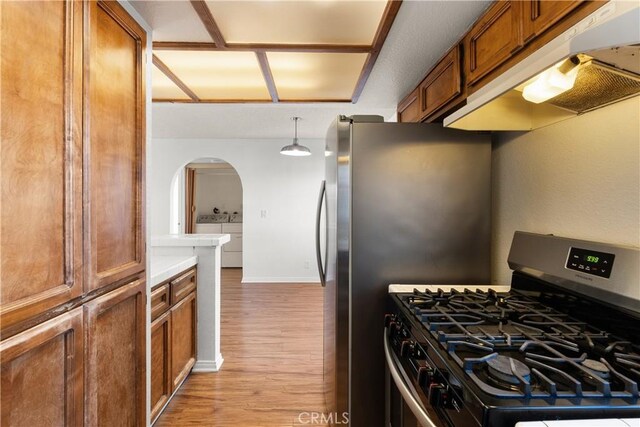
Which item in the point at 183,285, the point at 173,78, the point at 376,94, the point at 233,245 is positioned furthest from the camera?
the point at 233,245

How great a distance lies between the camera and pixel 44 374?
0.87m

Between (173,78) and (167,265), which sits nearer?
(167,265)

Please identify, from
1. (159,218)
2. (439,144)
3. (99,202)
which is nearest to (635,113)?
(439,144)

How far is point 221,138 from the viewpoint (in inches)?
201

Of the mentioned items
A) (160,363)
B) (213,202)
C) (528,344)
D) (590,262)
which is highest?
(213,202)

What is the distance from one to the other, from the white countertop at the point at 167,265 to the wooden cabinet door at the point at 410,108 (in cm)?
186

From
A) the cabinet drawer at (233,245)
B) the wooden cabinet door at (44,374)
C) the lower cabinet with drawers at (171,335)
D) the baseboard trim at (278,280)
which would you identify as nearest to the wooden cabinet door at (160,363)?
the lower cabinet with drawers at (171,335)

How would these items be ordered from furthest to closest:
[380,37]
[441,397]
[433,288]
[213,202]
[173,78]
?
[213,202] < [173,78] < [380,37] < [433,288] < [441,397]

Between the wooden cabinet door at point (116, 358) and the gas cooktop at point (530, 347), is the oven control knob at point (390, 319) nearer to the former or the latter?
the gas cooktop at point (530, 347)

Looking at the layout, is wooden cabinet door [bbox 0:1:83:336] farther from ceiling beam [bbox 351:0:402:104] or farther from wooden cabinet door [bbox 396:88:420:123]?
wooden cabinet door [bbox 396:88:420:123]

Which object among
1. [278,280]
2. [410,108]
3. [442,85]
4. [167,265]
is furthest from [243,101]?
[278,280]

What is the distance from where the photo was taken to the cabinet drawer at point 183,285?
1.96 metres

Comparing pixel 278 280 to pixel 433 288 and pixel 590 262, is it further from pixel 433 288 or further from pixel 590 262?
pixel 590 262

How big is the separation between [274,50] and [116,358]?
68.2 inches
